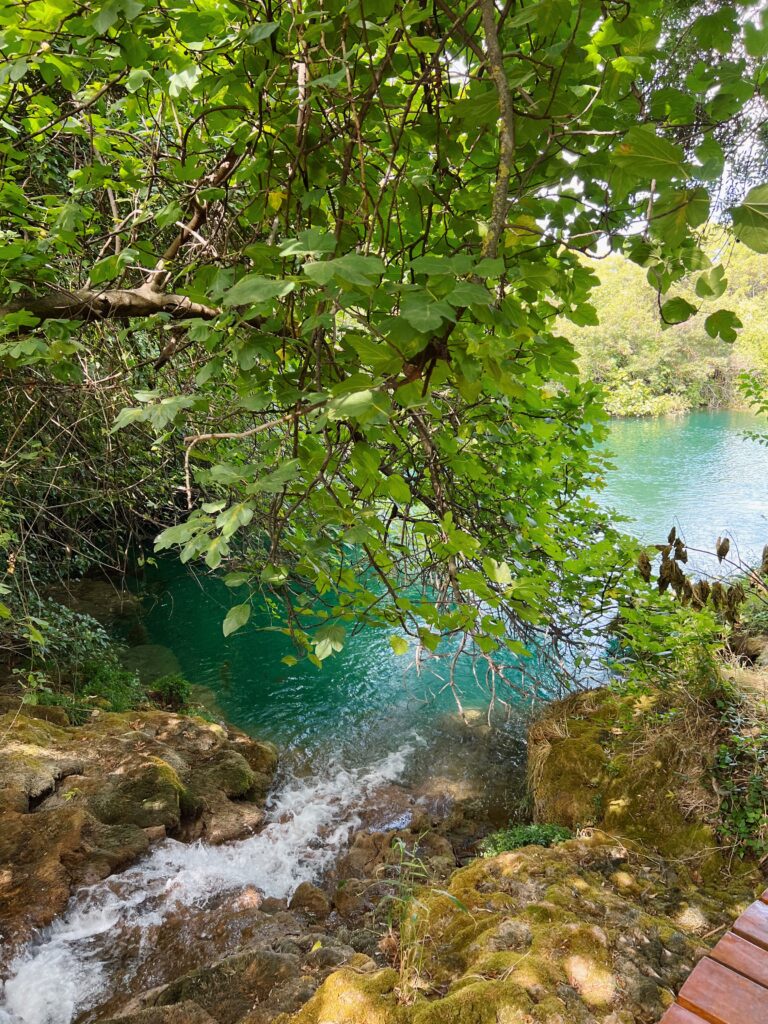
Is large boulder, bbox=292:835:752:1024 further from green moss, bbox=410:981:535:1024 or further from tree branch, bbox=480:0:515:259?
tree branch, bbox=480:0:515:259

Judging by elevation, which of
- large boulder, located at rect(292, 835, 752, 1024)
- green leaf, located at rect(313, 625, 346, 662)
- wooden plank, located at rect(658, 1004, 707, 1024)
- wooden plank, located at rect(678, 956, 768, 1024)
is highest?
green leaf, located at rect(313, 625, 346, 662)

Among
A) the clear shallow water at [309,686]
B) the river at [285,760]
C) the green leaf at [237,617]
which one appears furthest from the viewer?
the clear shallow water at [309,686]

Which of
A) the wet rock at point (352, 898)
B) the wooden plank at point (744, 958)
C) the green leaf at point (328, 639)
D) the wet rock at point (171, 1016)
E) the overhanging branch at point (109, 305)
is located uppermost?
the overhanging branch at point (109, 305)

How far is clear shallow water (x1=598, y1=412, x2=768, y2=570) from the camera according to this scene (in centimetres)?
Result: 995

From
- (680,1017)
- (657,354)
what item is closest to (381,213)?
(680,1017)

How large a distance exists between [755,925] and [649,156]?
2174mm

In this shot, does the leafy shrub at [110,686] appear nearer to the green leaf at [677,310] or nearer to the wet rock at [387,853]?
the wet rock at [387,853]

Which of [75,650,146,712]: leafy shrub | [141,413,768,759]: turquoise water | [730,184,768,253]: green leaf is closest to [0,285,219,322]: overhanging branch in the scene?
[730,184,768,253]: green leaf

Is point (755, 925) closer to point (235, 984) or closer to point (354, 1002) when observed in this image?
point (354, 1002)

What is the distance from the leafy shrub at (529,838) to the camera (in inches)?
153

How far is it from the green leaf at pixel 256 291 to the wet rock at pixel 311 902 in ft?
13.6

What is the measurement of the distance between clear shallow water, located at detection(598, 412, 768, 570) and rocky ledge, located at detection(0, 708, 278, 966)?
533cm

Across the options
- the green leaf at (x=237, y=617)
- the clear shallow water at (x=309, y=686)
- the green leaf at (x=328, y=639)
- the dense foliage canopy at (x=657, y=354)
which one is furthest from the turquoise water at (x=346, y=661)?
the dense foliage canopy at (x=657, y=354)

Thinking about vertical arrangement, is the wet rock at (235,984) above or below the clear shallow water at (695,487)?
below
